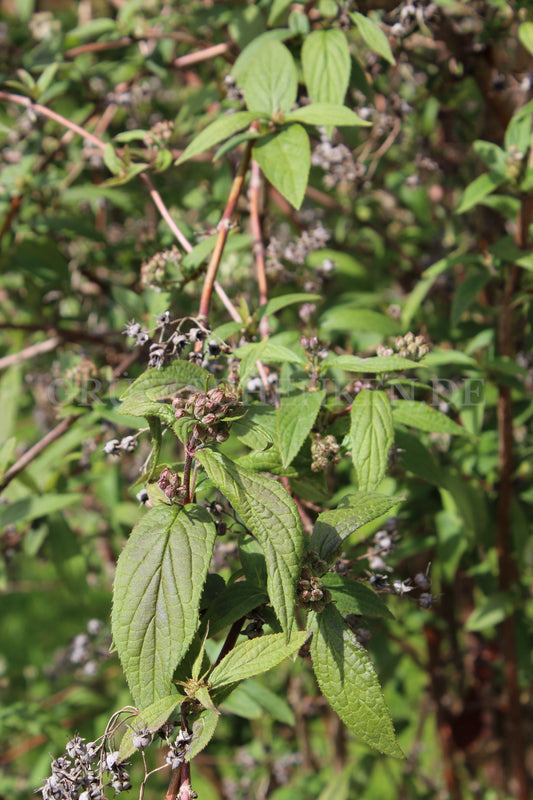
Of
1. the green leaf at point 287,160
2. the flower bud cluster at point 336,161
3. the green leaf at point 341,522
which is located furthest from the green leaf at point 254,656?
the flower bud cluster at point 336,161

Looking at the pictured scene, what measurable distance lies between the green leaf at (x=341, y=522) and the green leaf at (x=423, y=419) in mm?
307

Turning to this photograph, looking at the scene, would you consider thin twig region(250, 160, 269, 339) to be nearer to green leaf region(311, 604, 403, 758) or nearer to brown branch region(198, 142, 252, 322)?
brown branch region(198, 142, 252, 322)

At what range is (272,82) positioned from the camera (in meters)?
1.68

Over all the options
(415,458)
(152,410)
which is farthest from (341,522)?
(415,458)

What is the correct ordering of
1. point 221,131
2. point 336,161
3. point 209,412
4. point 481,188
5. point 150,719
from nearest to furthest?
point 150,719 → point 209,412 → point 221,131 → point 481,188 → point 336,161

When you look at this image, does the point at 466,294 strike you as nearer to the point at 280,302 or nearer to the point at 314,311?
the point at 314,311

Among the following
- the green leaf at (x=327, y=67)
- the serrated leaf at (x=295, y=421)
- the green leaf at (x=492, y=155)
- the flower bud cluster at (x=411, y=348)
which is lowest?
the serrated leaf at (x=295, y=421)

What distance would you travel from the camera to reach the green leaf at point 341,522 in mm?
1153

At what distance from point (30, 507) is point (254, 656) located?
1.15 meters

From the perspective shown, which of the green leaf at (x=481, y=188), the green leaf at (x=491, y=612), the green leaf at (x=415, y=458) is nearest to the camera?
the green leaf at (x=415, y=458)

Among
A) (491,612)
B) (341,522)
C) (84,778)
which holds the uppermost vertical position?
(341,522)

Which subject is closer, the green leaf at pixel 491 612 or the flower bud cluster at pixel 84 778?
the flower bud cluster at pixel 84 778

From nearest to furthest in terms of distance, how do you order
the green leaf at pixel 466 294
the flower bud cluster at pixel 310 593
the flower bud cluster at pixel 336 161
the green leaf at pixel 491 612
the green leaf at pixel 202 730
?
the green leaf at pixel 202 730 < the flower bud cluster at pixel 310 593 < the green leaf at pixel 466 294 < the flower bud cluster at pixel 336 161 < the green leaf at pixel 491 612

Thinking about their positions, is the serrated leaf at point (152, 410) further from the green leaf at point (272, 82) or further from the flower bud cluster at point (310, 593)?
the green leaf at point (272, 82)
